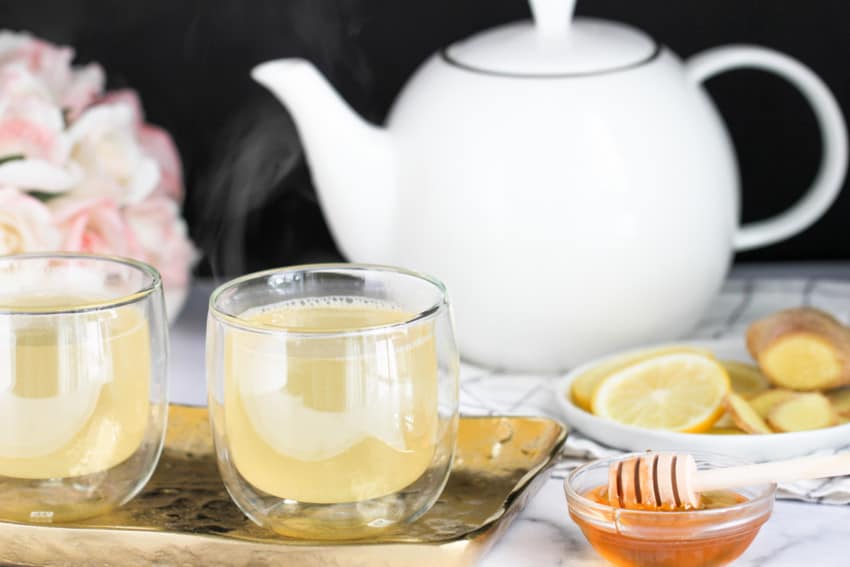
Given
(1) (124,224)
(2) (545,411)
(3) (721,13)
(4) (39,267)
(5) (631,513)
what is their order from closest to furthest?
(5) (631,513)
(4) (39,267)
(2) (545,411)
(1) (124,224)
(3) (721,13)

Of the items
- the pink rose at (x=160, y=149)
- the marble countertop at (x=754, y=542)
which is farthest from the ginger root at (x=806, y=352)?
the pink rose at (x=160, y=149)

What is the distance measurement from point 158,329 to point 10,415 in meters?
0.10

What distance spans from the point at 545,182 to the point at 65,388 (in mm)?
402

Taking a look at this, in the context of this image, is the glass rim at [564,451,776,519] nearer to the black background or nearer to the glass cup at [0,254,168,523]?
the glass cup at [0,254,168,523]

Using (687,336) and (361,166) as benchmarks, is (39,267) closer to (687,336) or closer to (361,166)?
(361,166)

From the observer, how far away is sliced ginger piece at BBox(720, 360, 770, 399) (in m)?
0.96

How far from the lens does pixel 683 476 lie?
708mm

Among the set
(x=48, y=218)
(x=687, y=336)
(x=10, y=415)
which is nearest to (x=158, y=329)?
(x=10, y=415)

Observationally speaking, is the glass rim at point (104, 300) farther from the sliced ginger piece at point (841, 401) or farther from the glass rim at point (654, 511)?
the sliced ginger piece at point (841, 401)

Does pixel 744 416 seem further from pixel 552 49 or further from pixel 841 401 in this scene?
pixel 552 49

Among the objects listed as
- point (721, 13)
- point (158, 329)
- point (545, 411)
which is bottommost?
point (545, 411)

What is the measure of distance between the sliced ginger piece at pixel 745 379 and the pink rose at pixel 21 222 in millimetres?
540

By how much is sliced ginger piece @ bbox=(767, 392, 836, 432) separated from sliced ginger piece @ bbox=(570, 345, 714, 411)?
8cm

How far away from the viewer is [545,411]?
967 mm
